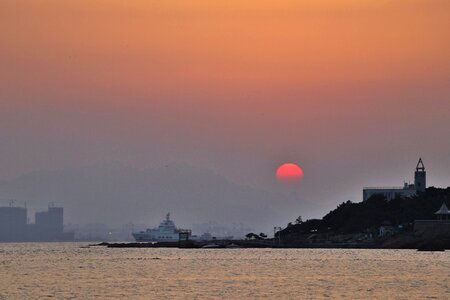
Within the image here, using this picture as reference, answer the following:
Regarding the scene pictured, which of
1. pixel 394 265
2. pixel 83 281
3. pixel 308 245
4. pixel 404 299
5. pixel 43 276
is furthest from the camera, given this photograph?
pixel 308 245

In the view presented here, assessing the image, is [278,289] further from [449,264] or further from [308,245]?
[308,245]

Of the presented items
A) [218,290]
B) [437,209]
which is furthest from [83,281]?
[437,209]

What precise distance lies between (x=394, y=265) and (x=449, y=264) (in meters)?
5.76

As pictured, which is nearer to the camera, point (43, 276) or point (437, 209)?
point (43, 276)

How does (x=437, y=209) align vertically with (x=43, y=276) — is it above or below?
above

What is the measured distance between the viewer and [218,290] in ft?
256

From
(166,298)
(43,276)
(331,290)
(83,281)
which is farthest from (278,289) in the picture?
(43,276)

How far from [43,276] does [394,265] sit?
3646 centimetres

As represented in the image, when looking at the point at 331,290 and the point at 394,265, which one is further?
the point at 394,265

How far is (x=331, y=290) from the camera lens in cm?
7769

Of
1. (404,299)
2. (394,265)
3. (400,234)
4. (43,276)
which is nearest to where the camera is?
(404,299)

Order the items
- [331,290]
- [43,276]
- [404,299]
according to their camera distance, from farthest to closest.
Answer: [43,276] < [331,290] < [404,299]

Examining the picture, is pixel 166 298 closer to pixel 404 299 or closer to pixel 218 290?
pixel 218 290

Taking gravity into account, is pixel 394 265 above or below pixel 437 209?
below
